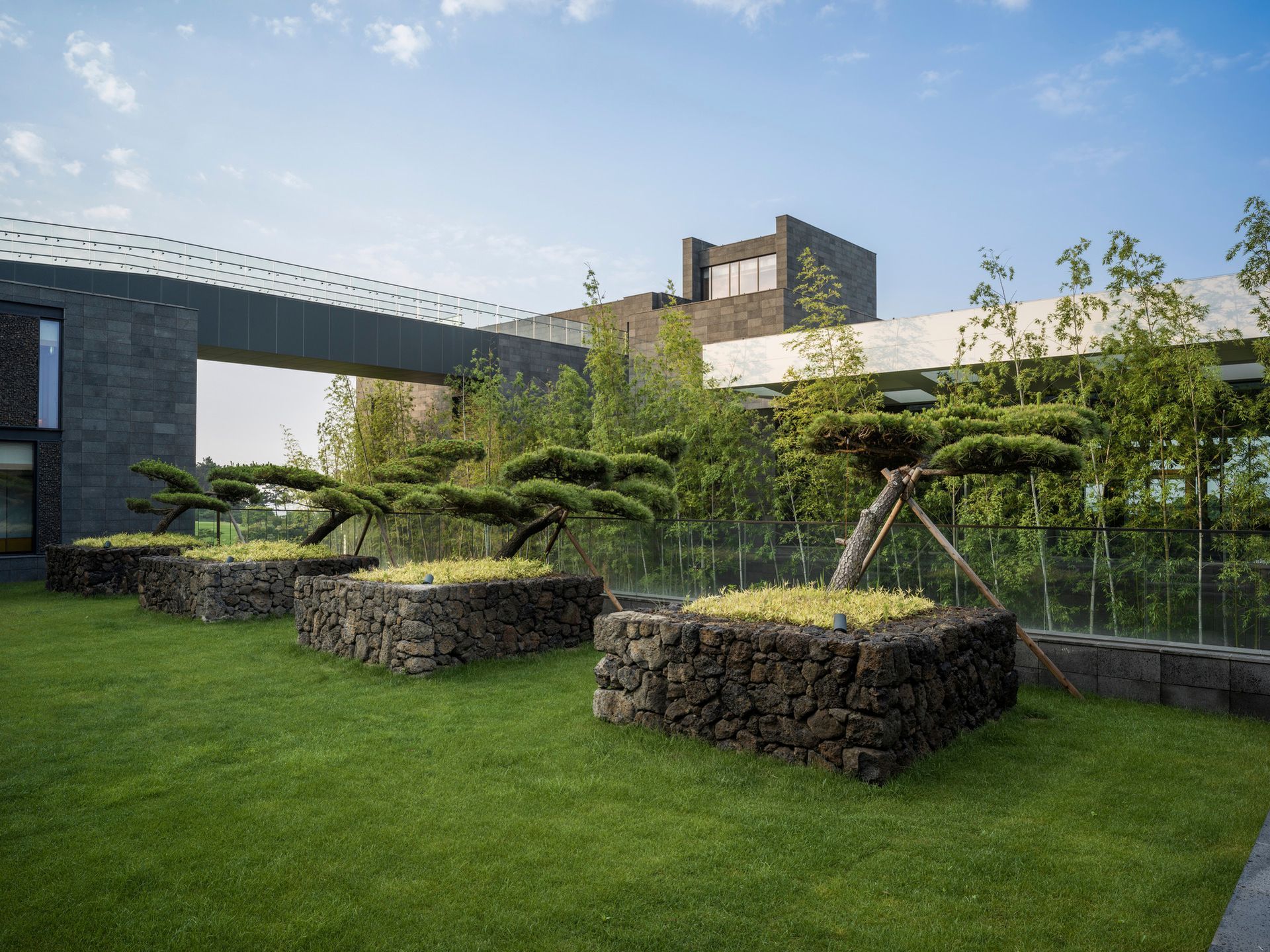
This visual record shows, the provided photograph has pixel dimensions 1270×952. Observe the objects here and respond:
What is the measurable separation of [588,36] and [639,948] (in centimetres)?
974

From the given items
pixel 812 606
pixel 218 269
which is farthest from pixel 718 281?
pixel 812 606

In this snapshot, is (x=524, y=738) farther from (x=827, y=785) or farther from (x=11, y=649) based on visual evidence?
(x=11, y=649)

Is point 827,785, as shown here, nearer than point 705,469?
Yes

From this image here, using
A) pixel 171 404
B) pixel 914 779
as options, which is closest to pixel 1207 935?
pixel 914 779

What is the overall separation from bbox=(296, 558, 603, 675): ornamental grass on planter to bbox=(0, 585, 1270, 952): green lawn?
3.42 ft

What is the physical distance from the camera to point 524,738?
5008 mm

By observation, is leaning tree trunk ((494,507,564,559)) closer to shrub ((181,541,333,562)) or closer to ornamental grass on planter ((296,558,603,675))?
ornamental grass on planter ((296,558,603,675))

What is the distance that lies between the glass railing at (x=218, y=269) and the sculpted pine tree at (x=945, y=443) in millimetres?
12802

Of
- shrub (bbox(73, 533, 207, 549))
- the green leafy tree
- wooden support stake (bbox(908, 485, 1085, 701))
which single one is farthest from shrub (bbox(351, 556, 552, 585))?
shrub (bbox(73, 533, 207, 549))

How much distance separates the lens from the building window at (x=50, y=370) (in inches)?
536

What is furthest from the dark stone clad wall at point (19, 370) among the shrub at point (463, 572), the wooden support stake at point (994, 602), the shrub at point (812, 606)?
the wooden support stake at point (994, 602)

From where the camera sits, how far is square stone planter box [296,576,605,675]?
22.6 ft

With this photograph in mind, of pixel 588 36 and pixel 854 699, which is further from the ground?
pixel 588 36

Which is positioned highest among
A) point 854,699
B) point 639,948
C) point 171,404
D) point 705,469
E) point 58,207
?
point 58,207
